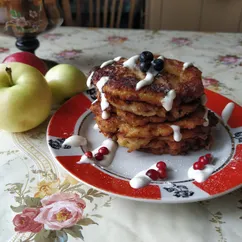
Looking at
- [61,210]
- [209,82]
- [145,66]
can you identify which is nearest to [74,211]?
[61,210]

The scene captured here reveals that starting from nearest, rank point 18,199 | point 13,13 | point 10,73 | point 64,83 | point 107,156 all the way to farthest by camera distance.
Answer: point 18,199
point 107,156
point 10,73
point 64,83
point 13,13

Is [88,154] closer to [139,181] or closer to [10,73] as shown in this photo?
[139,181]

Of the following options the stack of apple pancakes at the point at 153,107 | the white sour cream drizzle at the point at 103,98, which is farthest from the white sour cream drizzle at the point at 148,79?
the white sour cream drizzle at the point at 103,98

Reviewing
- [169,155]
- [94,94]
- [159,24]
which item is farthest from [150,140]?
[159,24]

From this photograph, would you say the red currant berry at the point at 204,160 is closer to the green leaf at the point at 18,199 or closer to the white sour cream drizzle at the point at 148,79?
the white sour cream drizzle at the point at 148,79

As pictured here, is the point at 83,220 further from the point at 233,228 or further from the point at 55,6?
the point at 55,6
